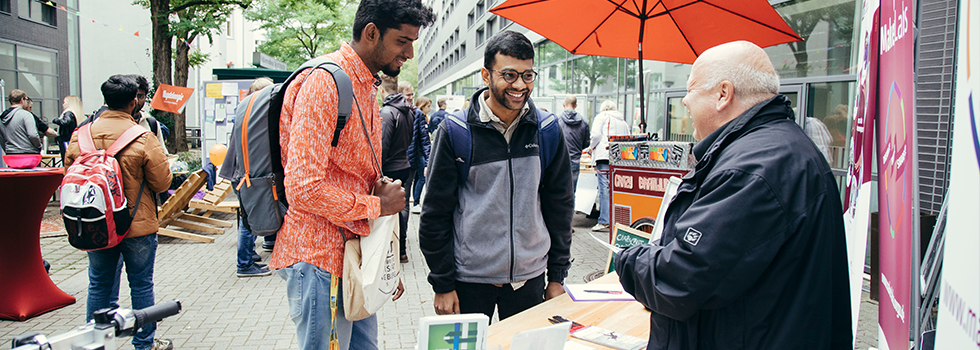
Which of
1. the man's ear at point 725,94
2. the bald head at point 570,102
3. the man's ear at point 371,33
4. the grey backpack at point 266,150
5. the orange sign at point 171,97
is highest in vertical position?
the orange sign at point 171,97

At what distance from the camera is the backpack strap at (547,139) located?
96.8 inches

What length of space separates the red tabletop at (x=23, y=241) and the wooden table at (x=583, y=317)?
12.7ft

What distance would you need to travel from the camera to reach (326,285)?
1.89 meters

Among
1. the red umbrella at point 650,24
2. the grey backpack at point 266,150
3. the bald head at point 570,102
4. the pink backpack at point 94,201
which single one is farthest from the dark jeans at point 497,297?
the bald head at point 570,102

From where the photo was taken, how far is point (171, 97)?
1102 cm

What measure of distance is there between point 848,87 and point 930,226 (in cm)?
268

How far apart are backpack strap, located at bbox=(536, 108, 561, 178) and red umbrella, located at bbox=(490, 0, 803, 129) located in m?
2.62

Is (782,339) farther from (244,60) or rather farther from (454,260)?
(244,60)

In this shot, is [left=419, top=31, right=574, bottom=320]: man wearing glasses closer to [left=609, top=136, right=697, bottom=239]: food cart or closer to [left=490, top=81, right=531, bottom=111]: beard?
[left=490, top=81, right=531, bottom=111]: beard

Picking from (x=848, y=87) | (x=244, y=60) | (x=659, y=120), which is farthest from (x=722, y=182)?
(x=244, y=60)

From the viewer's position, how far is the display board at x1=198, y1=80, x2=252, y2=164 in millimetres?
9711

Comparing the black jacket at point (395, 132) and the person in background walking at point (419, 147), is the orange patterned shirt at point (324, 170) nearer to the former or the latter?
the black jacket at point (395, 132)

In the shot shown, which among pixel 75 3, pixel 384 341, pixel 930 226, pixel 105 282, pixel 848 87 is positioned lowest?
pixel 384 341

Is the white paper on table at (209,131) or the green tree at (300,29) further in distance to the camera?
the green tree at (300,29)
